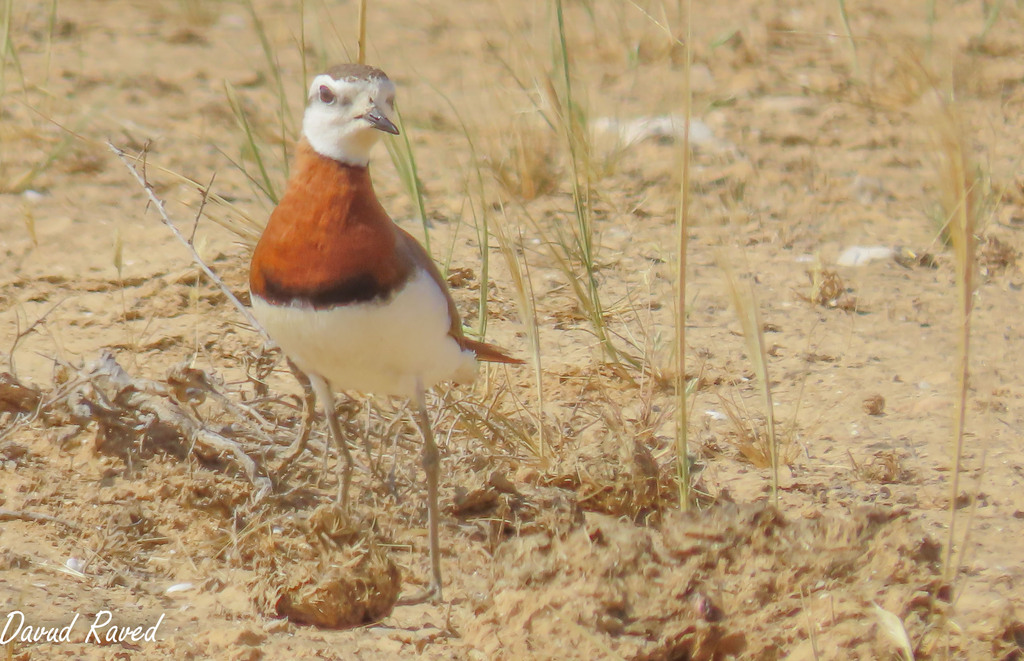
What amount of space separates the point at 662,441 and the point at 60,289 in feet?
8.82

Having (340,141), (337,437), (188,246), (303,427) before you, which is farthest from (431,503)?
(188,246)

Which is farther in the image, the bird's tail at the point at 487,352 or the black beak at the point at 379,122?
the bird's tail at the point at 487,352

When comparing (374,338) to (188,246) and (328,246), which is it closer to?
(328,246)

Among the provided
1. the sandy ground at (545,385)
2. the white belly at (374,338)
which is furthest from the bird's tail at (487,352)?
the white belly at (374,338)

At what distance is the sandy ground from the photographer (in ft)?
10.3

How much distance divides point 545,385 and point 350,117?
1.64 metres

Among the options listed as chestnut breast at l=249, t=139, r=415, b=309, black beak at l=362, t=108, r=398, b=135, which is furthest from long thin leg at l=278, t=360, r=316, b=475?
black beak at l=362, t=108, r=398, b=135

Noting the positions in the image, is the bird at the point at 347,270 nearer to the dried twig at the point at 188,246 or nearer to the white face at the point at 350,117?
the white face at the point at 350,117

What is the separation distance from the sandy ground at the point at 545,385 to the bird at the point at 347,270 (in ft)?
1.30

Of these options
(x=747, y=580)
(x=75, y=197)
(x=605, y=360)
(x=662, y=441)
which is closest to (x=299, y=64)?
(x=75, y=197)

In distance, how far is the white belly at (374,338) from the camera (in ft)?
11.2

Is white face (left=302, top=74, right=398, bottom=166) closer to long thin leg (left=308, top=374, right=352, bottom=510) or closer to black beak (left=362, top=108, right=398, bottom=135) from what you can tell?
black beak (left=362, top=108, right=398, bottom=135)

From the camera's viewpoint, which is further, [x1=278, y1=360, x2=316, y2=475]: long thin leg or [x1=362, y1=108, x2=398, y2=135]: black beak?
[x1=278, y1=360, x2=316, y2=475]: long thin leg

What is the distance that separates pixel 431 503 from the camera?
147 inches
